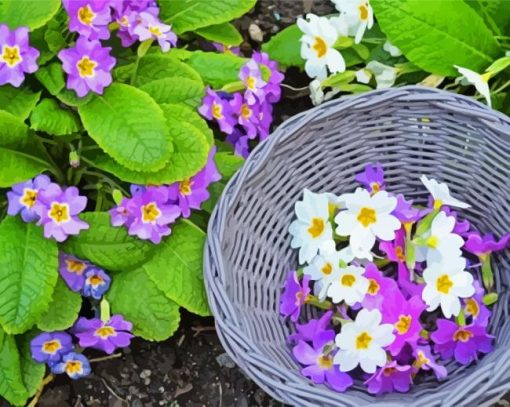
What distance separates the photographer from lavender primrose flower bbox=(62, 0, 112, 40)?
6.13 feet

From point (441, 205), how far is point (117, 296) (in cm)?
70

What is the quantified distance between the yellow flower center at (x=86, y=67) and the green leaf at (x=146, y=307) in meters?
0.43

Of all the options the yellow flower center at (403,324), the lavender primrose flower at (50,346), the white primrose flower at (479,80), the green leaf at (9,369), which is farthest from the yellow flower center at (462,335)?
the green leaf at (9,369)

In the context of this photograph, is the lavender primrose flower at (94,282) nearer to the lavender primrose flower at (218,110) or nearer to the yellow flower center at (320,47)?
the lavender primrose flower at (218,110)

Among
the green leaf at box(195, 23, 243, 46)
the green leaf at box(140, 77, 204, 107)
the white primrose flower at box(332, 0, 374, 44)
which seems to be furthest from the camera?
the green leaf at box(195, 23, 243, 46)

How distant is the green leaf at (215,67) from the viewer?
6.97 feet

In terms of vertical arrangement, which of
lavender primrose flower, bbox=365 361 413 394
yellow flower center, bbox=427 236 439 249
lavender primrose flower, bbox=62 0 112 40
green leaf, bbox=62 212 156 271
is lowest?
lavender primrose flower, bbox=365 361 413 394

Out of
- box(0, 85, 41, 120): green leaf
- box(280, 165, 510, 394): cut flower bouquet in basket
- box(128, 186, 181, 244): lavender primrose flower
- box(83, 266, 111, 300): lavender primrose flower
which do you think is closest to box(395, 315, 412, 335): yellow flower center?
box(280, 165, 510, 394): cut flower bouquet in basket

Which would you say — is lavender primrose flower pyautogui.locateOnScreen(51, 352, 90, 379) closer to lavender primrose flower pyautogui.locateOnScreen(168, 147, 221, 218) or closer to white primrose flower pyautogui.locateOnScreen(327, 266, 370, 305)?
lavender primrose flower pyautogui.locateOnScreen(168, 147, 221, 218)

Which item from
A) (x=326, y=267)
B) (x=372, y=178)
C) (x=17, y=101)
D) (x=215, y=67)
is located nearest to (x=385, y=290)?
(x=326, y=267)

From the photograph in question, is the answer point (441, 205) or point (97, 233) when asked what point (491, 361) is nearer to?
point (441, 205)

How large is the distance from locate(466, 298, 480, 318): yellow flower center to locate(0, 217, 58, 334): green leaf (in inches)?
32.7

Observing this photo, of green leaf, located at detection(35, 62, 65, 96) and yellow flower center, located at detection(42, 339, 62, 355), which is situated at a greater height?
green leaf, located at detection(35, 62, 65, 96)

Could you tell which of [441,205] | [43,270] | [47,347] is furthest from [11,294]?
[441,205]
